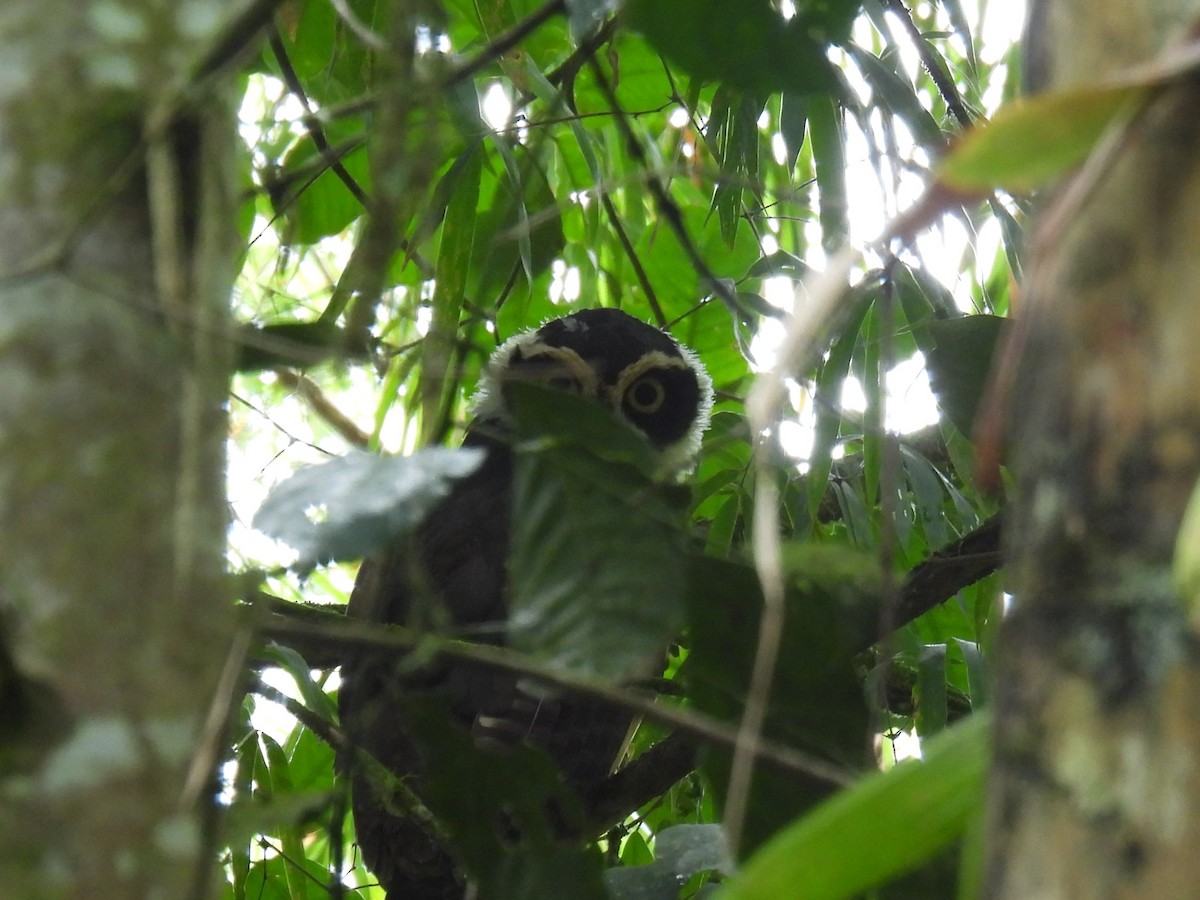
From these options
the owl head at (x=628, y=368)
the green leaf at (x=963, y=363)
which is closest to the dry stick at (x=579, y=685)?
the green leaf at (x=963, y=363)

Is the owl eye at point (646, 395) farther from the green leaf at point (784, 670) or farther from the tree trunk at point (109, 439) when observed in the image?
the tree trunk at point (109, 439)

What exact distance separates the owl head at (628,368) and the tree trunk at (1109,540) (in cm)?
196

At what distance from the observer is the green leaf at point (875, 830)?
560 millimetres

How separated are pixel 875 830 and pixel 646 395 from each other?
2121mm

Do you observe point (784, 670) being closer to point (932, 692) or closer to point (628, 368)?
point (932, 692)

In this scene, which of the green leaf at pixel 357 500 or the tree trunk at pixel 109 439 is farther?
the green leaf at pixel 357 500

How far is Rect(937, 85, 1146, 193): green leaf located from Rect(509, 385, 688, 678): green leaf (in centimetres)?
34

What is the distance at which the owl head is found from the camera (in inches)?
101

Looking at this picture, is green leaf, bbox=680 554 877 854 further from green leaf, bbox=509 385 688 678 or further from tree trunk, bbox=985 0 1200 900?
tree trunk, bbox=985 0 1200 900

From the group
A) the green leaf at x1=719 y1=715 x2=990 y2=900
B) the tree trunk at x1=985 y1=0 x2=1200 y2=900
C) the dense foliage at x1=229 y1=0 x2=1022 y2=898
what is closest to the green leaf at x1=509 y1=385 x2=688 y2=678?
the dense foliage at x1=229 y1=0 x2=1022 y2=898

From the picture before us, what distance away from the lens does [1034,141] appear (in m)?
0.52

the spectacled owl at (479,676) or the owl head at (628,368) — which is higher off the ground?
the owl head at (628,368)

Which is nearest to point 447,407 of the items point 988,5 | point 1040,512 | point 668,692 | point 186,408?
point 186,408

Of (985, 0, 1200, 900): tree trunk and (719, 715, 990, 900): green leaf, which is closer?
(985, 0, 1200, 900): tree trunk
